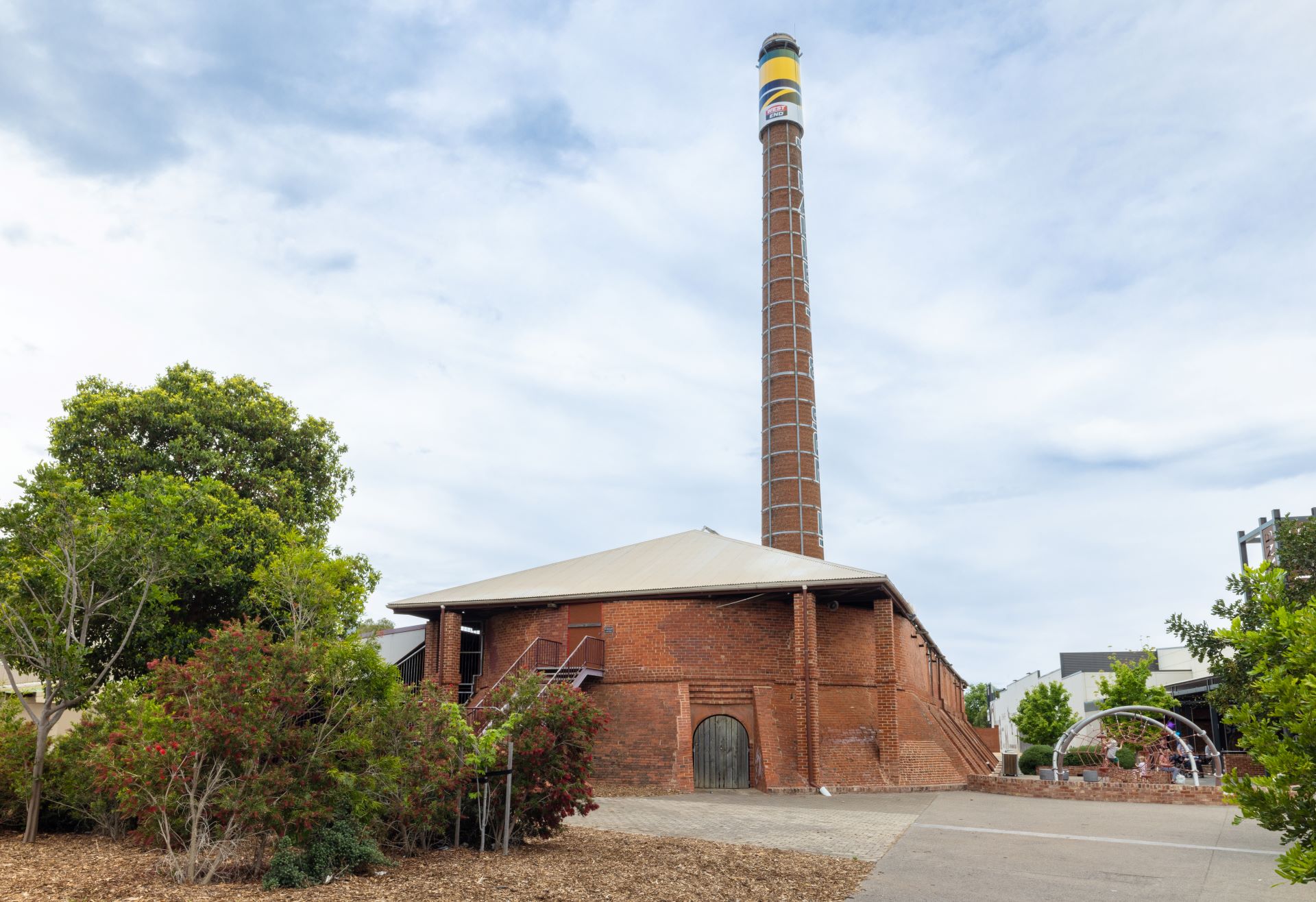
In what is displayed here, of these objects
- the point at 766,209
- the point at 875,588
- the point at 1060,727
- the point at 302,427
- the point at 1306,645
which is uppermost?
the point at 766,209

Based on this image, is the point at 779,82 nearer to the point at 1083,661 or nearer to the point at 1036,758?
the point at 1036,758

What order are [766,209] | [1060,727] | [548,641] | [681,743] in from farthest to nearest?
[1060,727]
[766,209]
[548,641]
[681,743]

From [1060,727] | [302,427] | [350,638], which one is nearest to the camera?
[350,638]

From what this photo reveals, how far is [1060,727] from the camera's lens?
46.4 meters

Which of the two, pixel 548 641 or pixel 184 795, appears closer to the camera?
pixel 184 795

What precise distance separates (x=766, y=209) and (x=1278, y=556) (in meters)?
27.6

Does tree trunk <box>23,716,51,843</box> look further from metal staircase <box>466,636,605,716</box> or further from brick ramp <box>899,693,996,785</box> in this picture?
brick ramp <box>899,693,996,785</box>

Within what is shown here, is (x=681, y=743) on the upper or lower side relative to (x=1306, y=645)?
lower

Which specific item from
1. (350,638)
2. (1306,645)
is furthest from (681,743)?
(1306,645)

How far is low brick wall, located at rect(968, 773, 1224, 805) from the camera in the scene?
1827 centimetres

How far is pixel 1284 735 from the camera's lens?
5262mm

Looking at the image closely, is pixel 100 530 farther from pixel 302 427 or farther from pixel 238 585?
pixel 302 427

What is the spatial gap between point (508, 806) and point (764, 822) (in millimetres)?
5310

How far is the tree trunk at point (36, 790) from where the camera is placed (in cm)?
1152
